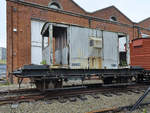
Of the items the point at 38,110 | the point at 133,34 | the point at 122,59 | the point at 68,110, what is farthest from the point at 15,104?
the point at 133,34

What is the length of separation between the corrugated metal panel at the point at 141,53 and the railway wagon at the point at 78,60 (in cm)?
111

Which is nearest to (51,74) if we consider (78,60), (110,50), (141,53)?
(78,60)

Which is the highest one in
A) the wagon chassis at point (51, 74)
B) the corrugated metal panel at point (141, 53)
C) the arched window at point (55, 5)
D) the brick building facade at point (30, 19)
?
the arched window at point (55, 5)

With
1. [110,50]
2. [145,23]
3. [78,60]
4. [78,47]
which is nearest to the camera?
[78,60]

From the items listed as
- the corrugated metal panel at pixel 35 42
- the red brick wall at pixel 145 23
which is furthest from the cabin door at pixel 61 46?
the red brick wall at pixel 145 23

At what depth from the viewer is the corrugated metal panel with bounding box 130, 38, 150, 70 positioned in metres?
8.22

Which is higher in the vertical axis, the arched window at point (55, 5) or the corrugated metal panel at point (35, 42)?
the arched window at point (55, 5)

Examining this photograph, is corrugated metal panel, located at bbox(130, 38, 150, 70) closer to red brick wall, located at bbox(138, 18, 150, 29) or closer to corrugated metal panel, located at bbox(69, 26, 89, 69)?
corrugated metal panel, located at bbox(69, 26, 89, 69)

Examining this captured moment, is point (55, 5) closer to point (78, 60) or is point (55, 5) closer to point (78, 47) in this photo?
point (78, 47)

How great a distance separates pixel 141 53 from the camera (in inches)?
338

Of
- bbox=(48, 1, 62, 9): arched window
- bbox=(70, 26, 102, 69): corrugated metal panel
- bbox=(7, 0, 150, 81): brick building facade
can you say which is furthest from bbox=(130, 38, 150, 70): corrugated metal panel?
bbox=(48, 1, 62, 9): arched window

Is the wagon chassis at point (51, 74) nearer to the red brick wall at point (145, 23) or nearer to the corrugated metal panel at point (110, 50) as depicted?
the corrugated metal panel at point (110, 50)

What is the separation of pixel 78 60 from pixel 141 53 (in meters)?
5.45

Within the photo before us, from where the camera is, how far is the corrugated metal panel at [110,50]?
6.84 m
